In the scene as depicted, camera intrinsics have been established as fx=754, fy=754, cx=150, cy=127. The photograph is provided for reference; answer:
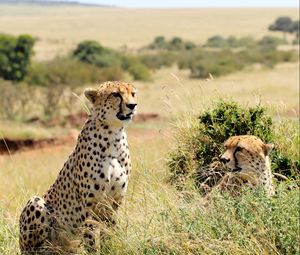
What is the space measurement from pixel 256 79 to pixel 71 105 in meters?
11.4

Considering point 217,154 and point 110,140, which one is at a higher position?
point 110,140

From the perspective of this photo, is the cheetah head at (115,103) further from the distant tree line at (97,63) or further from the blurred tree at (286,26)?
the blurred tree at (286,26)

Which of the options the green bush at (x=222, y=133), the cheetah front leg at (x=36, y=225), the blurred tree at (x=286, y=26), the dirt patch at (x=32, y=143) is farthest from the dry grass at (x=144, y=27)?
the cheetah front leg at (x=36, y=225)

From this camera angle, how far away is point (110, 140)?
5.35 meters

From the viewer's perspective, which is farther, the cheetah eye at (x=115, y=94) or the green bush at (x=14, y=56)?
the green bush at (x=14, y=56)

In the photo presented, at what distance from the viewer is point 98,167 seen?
17.5ft

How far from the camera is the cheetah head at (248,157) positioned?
532 centimetres

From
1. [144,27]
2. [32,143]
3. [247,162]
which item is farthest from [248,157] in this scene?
[144,27]

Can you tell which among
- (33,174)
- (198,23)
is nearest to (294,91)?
(33,174)

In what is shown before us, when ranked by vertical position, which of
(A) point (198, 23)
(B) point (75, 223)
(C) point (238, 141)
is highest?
(C) point (238, 141)

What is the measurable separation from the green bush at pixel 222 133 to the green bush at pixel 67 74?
23103 millimetres

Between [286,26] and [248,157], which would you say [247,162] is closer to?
[248,157]

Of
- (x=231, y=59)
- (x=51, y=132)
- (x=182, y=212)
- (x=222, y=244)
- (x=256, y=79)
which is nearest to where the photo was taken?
(x=222, y=244)

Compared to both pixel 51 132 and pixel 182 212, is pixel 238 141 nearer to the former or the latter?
pixel 182 212
